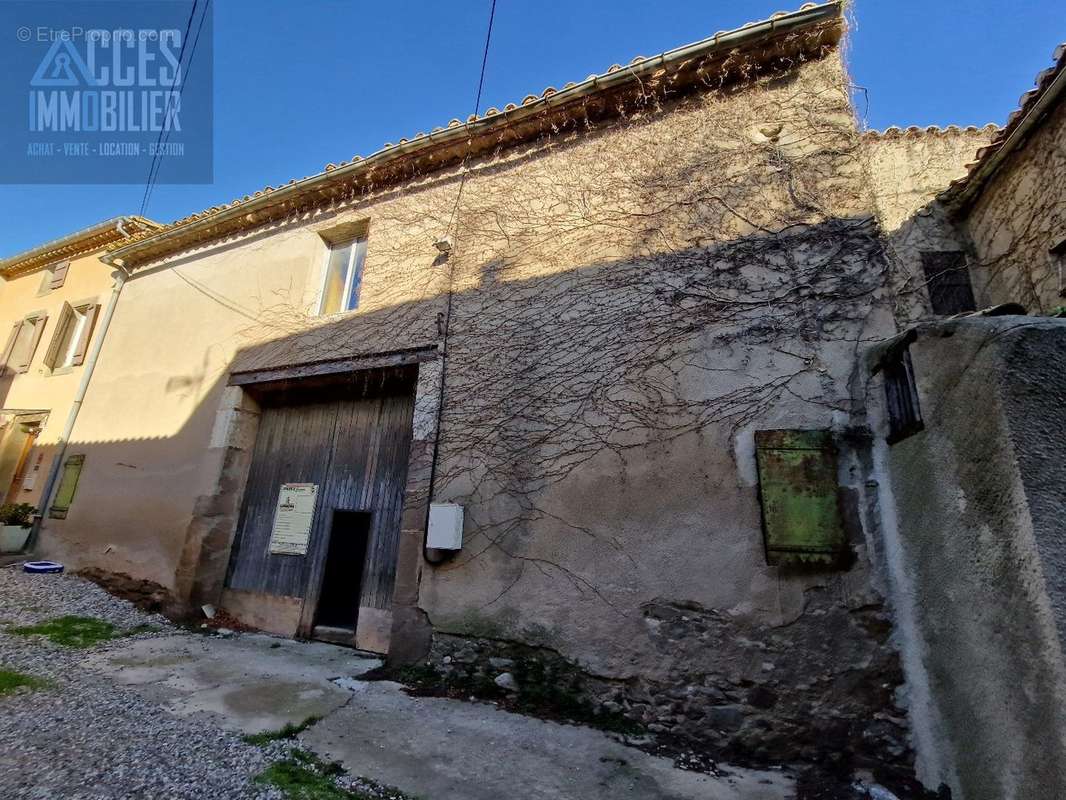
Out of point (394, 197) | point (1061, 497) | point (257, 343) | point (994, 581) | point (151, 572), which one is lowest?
point (151, 572)

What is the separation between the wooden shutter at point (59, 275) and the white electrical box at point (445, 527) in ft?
34.2

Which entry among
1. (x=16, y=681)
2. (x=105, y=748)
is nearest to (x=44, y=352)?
(x=16, y=681)

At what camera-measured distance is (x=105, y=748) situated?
2.50m

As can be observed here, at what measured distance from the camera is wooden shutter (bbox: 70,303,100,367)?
310 inches

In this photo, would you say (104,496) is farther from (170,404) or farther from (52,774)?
(52,774)

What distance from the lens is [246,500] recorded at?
231 inches

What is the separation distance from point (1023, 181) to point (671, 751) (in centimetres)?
469

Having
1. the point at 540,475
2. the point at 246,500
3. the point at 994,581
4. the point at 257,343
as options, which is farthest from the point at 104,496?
the point at 994,581

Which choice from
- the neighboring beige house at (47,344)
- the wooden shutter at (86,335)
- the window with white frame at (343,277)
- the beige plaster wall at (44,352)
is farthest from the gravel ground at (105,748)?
the wooden shutter at (86,335)

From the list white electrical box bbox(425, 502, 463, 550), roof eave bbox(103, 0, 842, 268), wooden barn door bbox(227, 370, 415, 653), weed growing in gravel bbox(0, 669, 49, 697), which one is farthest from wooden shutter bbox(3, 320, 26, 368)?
white electrical box bbox(425, 502, 463, 550)

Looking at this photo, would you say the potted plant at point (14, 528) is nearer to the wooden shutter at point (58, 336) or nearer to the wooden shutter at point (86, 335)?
the wooden shutter at point (86, 335)

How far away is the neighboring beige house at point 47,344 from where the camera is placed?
770 centimetres

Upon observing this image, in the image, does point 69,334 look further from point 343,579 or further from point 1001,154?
point 1001,154

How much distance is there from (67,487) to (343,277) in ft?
16.7
